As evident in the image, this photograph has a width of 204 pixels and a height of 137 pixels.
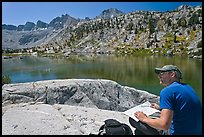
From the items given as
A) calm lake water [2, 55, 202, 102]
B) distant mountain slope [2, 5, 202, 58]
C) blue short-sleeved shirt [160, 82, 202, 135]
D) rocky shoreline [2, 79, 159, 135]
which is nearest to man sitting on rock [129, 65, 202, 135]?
blue short-sleeved shirt [160, 82, 202, 135]

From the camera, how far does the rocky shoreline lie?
19.5ft

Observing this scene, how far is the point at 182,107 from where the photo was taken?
3.49 metres

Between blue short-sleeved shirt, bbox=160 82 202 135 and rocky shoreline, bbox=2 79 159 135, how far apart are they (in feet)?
8.64

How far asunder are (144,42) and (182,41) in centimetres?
2130

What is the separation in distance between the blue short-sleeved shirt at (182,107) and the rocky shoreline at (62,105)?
263 cm

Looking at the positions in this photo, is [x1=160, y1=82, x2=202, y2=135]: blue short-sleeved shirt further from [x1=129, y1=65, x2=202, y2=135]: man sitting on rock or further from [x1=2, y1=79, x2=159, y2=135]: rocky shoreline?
[x1=2, y1=79, x2=159, y2=135]: rocky shoreline

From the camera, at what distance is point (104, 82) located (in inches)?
462

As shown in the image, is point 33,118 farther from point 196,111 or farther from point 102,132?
point 196,111

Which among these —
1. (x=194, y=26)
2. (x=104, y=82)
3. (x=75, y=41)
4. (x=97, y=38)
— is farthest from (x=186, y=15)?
(x=104, y=82)

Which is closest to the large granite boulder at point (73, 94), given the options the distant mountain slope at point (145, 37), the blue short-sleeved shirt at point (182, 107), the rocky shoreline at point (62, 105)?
the rocky shoreline at point (62, 105)

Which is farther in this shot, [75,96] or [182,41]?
[182,41]

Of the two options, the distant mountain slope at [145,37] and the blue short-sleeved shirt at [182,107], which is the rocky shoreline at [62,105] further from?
the distant mountain slope at [145,37]

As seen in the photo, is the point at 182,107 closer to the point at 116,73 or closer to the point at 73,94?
the point at 73,94

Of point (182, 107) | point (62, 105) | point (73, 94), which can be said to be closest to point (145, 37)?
point (73, 94)
